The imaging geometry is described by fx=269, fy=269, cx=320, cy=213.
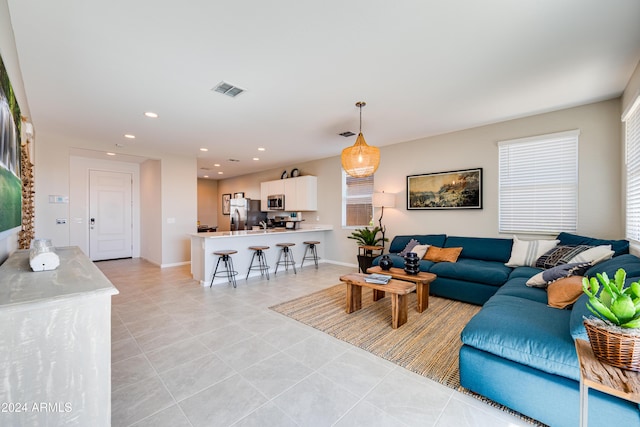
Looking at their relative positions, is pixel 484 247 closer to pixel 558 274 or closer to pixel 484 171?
pixel 484 171

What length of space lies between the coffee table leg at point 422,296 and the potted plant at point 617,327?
2.23 meters

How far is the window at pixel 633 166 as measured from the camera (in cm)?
273

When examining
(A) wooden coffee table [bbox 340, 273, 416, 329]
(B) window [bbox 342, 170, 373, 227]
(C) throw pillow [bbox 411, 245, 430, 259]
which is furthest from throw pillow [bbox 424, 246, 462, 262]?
(B) window [bbox 342, 170, 373, 227]

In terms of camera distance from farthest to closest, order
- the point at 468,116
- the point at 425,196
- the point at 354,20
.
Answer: the point at 425,196
the point at 468,116
the point at 354,20

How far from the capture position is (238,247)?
5133 millimetres

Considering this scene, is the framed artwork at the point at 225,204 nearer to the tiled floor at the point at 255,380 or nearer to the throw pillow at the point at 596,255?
the tiled floor at the point at 255,380

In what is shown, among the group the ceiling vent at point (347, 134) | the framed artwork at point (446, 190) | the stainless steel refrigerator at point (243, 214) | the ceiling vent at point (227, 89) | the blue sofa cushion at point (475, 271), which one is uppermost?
the ceiling vent at point (227, 89)

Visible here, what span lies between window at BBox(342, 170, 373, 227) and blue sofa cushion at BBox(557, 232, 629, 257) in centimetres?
323

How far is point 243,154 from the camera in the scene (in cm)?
632

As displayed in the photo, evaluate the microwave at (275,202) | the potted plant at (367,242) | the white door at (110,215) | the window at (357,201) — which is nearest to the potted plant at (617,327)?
the potted plant at (367,242)

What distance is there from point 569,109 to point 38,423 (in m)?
5.68

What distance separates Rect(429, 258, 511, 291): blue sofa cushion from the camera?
346 cm

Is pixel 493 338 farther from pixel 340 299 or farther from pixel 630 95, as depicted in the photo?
pixel 630 95

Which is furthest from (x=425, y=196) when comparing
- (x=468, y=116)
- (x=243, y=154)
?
(x=243, y=154)
